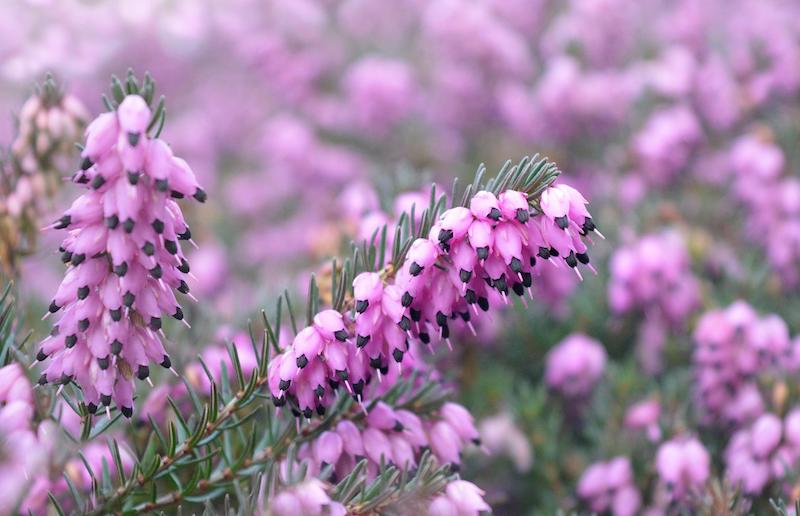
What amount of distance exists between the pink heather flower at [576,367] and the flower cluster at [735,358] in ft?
1.33

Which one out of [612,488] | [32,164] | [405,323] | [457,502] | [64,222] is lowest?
[457,502]

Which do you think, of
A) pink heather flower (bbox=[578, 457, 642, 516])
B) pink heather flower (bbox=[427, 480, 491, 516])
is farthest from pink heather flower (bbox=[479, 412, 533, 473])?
pink heather flower (bbox=[427, 480, 491, 516])

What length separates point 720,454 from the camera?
2393 millimetres

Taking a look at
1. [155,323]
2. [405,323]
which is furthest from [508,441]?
[155,323]

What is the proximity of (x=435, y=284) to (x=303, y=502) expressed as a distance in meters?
0.43

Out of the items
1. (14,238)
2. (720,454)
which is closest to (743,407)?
(720,454)

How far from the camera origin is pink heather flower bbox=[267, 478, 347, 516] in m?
1.30

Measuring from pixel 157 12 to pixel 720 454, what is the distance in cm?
379

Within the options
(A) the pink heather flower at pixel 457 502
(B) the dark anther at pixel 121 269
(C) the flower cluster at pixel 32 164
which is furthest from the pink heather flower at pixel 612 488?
(C) the flower cluster at pixel 32 164

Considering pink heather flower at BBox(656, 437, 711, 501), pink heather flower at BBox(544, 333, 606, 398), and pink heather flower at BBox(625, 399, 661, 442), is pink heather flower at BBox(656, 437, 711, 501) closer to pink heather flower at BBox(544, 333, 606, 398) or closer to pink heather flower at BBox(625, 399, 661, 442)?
pink heather flower at BBox(625, 399, 661, 442)

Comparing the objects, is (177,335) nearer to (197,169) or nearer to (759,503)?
(759,503)

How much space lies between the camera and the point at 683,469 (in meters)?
2.07

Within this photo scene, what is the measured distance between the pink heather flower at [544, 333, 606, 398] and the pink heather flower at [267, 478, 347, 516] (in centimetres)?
158

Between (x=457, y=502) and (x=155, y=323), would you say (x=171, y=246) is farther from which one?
(x=457, y=502)
